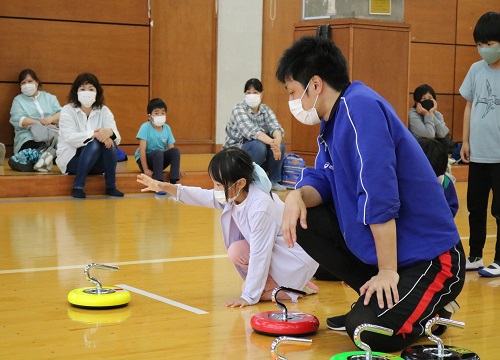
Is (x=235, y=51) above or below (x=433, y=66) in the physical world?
above

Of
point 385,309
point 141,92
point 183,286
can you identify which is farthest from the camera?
point 141,92

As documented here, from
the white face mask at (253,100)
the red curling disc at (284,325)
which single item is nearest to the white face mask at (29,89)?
the white face mask at (253,100)

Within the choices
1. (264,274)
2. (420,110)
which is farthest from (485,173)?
(420,110)

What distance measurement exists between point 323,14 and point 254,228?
188 inches

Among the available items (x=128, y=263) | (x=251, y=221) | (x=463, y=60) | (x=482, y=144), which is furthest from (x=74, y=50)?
(x=251, y=221)

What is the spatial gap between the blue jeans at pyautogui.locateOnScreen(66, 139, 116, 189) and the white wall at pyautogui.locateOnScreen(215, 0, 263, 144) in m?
2.76

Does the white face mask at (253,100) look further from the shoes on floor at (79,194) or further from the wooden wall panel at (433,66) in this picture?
the wooden wall panel at (433,66)

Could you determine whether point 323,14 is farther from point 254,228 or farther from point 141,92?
point 254,228

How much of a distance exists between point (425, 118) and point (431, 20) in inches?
85.5

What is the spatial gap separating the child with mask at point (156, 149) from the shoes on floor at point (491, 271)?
144 inches

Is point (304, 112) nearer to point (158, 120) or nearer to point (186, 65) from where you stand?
point (158, 120)

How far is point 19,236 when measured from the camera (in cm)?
520

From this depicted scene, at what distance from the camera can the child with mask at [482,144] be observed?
4.39 metres

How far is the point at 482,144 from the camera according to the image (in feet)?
14.6
